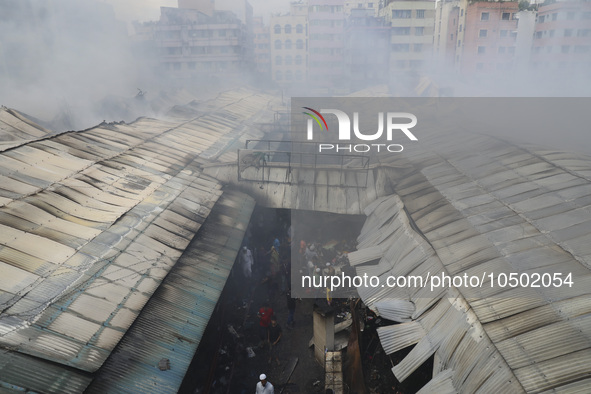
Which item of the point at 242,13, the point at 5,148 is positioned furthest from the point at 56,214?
the point at 242,13

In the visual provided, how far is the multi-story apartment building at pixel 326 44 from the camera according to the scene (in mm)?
65500

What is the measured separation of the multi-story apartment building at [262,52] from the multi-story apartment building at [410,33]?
2474 centimetres

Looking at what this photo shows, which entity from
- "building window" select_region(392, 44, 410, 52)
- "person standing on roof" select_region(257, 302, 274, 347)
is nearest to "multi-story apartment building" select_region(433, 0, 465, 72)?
"building window" select_region(392, 44, 410, 52)

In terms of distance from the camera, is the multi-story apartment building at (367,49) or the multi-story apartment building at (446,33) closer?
the multi-story apartment building at (446,33)

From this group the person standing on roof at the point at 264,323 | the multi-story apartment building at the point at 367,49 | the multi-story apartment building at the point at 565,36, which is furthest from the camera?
the multi-story apartment building at the point at 367,49

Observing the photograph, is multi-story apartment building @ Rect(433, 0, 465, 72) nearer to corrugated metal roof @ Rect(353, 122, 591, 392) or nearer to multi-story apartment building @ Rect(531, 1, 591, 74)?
multi-story apartment building @ Rect(531, 1, 591, 74)

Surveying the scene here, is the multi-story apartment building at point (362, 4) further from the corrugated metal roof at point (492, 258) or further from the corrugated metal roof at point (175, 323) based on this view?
the corrugated metal roof at point (175, 323)

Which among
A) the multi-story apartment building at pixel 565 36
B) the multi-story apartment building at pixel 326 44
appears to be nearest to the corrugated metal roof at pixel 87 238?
the multi-story apartment building at pixel 565 36

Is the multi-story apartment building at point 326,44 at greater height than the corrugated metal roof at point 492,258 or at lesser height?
greater

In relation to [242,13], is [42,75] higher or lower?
lower

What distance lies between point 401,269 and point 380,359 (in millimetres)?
2707

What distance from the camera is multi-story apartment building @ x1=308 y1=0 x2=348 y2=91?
65.5 m

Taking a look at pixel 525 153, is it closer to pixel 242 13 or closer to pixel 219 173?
pixel 219 173

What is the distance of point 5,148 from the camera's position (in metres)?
14.1
